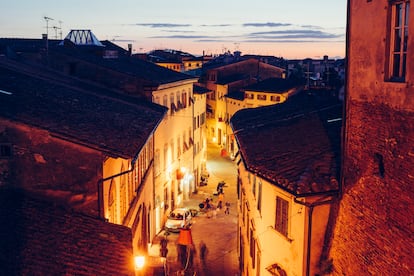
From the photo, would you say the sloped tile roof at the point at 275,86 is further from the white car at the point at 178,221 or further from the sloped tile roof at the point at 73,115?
the sloped tile roof at the point at 73,115

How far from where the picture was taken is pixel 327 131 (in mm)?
17750

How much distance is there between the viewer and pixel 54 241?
11.6 m

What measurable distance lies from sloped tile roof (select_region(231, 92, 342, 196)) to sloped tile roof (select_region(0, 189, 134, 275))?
5.14m

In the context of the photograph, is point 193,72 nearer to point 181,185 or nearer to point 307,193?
point 181,185

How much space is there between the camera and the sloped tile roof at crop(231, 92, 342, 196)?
1428cm

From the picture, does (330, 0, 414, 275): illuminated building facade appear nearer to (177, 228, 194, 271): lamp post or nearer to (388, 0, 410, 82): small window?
(388, 0, 410, 82): small window

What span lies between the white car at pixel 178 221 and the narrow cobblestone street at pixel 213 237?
50 cm

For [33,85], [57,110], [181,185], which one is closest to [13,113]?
[57,110]

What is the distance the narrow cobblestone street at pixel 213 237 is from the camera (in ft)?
90.7

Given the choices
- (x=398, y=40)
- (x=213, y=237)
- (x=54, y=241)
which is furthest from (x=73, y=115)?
(x=213, y=237)

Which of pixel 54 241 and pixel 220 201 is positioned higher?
pixel 54 241

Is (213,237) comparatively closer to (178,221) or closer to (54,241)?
(178,221)

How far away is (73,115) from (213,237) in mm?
19424

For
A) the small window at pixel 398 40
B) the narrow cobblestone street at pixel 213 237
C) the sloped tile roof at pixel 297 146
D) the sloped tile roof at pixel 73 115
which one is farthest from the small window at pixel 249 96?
the small window at pixel 398 40
